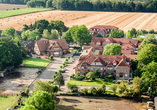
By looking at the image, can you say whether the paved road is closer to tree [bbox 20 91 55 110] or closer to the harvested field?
the harvested field

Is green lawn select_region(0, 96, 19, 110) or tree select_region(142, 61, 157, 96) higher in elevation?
tree select_region(142, 61, 157, 96)

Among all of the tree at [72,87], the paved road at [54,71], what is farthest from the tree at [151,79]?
the paved road at [54,71]

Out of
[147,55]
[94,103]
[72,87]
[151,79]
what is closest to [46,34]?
[147,55]

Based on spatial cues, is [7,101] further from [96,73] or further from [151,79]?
[151,79]

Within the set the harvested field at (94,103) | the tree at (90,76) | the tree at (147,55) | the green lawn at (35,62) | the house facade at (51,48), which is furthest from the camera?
the house facade at (51,48)

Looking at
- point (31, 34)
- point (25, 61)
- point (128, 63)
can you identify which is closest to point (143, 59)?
point (128, 63)

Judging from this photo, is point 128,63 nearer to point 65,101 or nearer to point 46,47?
point 65,101

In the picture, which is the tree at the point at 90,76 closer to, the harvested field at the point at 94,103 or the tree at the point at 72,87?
the tree at the point at 72,87

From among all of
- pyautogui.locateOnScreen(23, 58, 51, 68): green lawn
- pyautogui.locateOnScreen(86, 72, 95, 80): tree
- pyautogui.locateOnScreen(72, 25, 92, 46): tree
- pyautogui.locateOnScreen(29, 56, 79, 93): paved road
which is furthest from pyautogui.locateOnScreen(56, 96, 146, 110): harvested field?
pyautogui.locateOnScreen(72, 25, 92, 46): tree
